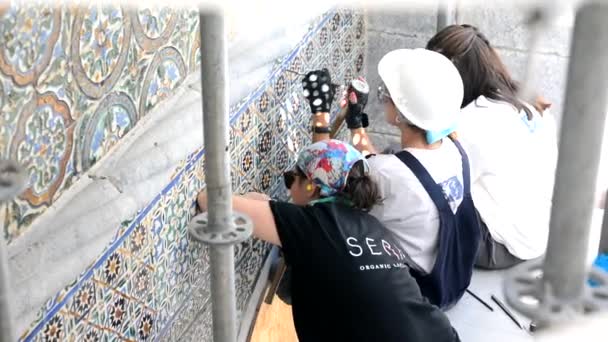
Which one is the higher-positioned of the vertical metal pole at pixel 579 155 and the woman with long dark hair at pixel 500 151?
the vertical metal pole at pixel 579 155

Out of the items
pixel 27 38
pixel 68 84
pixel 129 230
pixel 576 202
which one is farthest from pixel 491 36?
pixel 576 202

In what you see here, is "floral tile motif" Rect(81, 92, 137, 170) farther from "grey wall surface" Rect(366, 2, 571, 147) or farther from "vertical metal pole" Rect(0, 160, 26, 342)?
"grey wall surface" Rect(366, 2, 571, 147)

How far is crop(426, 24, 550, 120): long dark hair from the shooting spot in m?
2.92

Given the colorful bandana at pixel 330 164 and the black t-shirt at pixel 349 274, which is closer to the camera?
the black t-shirt at pixel 349 274

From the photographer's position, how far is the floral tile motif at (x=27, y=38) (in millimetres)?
1420

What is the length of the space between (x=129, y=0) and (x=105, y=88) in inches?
7.0

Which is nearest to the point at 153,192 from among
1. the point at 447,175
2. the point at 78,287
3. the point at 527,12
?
the point at 78,287

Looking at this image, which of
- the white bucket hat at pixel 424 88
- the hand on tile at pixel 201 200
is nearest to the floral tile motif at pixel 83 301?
the hand on tile at pixel 201 200

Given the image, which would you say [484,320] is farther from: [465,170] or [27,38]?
[27,38]

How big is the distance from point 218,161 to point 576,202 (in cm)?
66

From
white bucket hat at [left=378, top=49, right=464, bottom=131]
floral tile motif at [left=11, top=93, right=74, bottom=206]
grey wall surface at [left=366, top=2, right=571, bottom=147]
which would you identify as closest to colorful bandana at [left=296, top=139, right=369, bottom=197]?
white bucket hat at [left=378, top=49, right=464, bottom=131]

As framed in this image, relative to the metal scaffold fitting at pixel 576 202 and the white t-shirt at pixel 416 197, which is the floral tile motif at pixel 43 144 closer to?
the metal scaffold fitting at pixel 576 202

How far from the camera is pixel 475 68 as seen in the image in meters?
2.93

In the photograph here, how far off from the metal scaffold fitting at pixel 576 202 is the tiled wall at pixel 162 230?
0.86 metres
